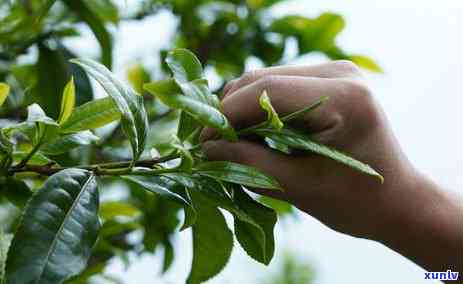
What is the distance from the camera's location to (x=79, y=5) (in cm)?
80

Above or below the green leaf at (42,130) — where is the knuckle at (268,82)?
above

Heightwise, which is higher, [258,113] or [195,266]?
[258,113]

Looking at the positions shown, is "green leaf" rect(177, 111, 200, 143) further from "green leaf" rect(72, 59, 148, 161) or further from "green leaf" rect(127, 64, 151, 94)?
"green leaf" rect(127, 64, 151, 94)

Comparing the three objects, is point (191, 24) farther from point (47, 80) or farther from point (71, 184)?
point (71, 184)

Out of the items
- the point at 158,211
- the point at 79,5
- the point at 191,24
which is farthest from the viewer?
the point at 191,24

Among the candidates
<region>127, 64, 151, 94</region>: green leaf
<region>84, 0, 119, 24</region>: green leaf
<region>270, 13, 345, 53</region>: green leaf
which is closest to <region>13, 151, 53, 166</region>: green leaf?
<region>84, 0, 119, 24</region>: green leaf

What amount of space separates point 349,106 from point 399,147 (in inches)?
3.0

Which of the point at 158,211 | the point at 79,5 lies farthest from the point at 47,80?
the point at 158,211

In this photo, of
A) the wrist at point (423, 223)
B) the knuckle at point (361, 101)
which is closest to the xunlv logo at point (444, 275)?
the wrist at point (423, 223)

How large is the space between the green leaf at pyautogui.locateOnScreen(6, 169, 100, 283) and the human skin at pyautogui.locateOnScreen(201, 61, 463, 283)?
10 cm

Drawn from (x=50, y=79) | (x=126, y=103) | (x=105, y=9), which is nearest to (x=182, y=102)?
(x=126, y=103)

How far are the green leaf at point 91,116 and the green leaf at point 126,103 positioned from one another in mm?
30

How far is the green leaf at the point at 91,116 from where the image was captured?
515mm

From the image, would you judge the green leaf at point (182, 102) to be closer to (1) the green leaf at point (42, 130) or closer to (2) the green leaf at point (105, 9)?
(1) the green leaf at point (42, 130)
